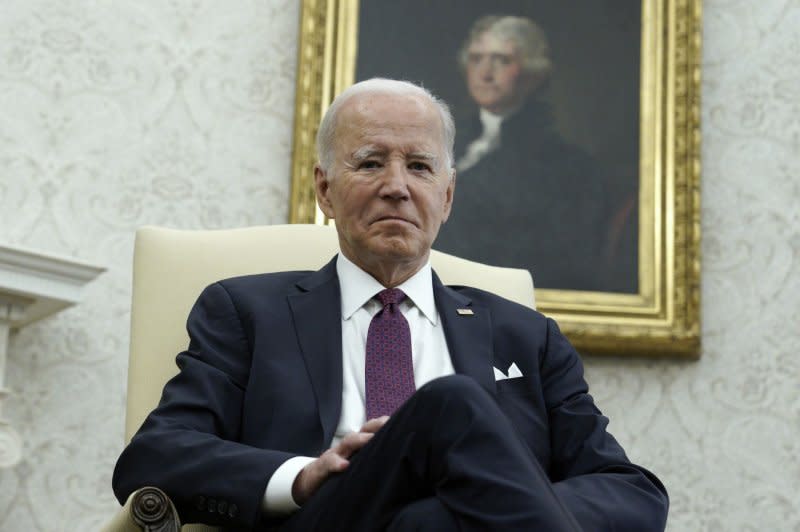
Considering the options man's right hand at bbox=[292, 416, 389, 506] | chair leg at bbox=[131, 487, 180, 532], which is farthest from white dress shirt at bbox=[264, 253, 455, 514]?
chair leg at bbox=[131, 487, 180, 532]

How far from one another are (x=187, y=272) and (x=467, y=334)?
665 millimetres

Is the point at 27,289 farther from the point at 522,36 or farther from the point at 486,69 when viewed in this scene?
the point at 522,36

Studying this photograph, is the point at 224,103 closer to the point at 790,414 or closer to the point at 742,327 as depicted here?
the point at 742,327

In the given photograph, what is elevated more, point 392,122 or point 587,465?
point 392,122

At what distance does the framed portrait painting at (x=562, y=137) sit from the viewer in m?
3.64

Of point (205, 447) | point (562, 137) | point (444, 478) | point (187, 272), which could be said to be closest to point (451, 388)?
point (444, 478)

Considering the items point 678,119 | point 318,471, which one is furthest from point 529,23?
point 318,471

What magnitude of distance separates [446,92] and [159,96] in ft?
2.92

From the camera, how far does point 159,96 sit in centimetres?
362

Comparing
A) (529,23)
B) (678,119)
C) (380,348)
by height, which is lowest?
(380,348)

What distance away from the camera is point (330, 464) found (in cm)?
190

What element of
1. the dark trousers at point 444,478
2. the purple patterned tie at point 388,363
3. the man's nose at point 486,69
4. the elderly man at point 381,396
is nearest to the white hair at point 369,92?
the elderly man at point 381,396

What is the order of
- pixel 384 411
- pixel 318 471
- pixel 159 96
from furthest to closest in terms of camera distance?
1. pixel 159 96
2. pixel 384 411
3. pixel 318 471

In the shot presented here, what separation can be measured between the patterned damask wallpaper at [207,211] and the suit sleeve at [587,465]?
115 cm
